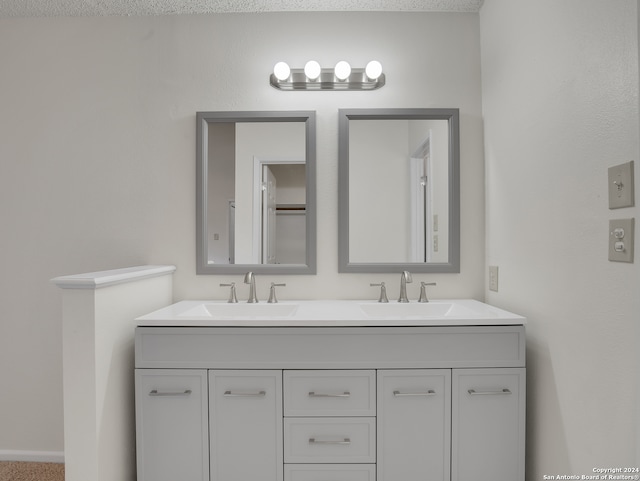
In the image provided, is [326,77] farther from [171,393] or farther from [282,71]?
[171,393]

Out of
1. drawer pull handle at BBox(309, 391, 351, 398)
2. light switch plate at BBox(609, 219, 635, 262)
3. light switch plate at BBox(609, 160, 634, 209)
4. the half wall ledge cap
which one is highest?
light switch plate at BBox(609, 160, 634, 209)

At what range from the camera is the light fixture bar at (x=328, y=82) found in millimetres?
1844

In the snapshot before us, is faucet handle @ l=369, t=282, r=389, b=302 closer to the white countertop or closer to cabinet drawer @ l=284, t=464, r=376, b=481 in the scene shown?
the white countertop

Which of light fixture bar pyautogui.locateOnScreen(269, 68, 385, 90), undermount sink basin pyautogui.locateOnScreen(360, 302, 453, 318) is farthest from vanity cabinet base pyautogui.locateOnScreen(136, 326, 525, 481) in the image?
light fixture bar pyautogui.locateOnScreen(269, 68, 385, 90)

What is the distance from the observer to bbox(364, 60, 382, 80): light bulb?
1799mm

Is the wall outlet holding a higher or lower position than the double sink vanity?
higher

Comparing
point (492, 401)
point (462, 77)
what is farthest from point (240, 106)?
point (492, 401)

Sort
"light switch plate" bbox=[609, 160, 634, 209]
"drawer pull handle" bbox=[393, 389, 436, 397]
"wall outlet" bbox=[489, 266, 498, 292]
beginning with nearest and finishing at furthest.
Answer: "light switch plate" bbox=[609, 160, 634, 209], "drawer pull handle" bbox=[393, 389, 436, 397], "wall outlet" bbox=[489, 266, 498, 292]

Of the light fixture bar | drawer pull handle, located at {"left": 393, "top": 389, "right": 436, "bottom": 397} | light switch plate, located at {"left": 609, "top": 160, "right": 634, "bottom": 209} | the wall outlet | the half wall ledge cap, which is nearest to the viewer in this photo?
light switch plate, located at {"left": 609, "top": 160, "right": 634, "bottom": 209}

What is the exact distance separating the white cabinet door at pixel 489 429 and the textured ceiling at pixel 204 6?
1803 mm

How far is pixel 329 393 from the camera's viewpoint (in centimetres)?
138

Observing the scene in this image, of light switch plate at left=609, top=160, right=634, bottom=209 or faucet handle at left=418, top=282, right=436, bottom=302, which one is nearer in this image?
light switch plate at left=609, top=160, right=634, bottom=209

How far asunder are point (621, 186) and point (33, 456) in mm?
2839

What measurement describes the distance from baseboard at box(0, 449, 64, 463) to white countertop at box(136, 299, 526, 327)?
3.60 ft
